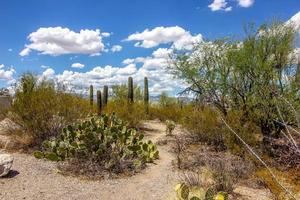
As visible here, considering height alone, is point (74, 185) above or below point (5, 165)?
below

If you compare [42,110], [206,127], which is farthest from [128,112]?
[42,110]

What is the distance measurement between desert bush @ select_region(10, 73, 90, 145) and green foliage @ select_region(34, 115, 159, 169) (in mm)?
1017

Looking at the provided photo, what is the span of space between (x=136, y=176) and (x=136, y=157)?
1643mm

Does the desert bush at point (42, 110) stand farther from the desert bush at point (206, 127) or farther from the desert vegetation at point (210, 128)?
the desert bush at point (206, 127)

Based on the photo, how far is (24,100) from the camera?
13242mm

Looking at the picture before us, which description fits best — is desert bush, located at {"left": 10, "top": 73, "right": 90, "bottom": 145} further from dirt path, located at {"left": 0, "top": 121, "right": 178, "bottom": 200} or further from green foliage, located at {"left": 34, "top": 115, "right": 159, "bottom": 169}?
dirt path, located at {"left": 0, "top": 121, "right": 178, "bottom": 200}

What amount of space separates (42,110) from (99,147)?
3146 millimetres

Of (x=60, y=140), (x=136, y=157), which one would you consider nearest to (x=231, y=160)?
(x=136, y=157)

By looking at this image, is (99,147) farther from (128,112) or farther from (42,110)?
(128,112)

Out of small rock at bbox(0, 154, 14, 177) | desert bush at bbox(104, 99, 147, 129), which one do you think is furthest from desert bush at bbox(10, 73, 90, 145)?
desert bush at bbox(104, 99, 147, 129)

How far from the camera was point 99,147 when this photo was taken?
10906mm

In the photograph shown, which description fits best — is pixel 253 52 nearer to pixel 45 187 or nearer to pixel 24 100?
pixel 24 100

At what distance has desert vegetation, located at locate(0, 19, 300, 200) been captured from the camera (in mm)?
10180

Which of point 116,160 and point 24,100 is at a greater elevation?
point 24,100
